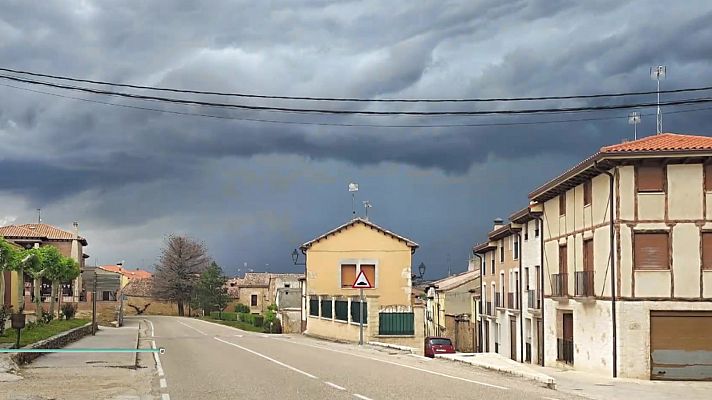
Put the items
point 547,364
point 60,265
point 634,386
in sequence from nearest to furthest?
1. point 634,386
2. point 547,364
3. point 60,265

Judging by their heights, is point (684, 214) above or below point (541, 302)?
above

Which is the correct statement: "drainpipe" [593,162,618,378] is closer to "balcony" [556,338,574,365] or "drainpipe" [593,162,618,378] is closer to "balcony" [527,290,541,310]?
"balcony" [556,338,574,365]

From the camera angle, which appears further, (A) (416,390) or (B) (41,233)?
(B) (41,233)

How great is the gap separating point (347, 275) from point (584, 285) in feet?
119

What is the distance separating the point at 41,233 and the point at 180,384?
262ft

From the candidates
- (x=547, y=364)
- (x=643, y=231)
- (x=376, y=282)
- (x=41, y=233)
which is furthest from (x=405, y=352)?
(x=41, y=233)

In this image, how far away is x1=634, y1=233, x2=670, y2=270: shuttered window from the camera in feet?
82.6

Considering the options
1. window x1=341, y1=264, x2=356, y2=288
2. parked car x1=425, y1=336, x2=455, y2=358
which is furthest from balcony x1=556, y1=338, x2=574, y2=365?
window x1=341, y1=264, x2=356, y2=288

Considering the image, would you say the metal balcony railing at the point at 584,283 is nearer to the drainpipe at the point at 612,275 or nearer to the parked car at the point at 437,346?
the drainpipe at the point at 612,275

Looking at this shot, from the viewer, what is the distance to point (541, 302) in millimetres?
36188

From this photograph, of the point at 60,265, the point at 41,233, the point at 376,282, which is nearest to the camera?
the point at 60,265

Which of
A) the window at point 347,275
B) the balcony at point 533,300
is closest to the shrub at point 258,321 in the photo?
the window at point 347,275

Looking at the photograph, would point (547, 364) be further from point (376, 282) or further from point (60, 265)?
point (60, 265)

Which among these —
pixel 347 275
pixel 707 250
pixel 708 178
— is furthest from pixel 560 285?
pixel 347 275
